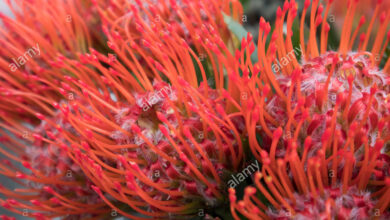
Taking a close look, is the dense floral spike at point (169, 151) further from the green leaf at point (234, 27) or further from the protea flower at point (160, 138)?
the green leaf at point (234, 27)

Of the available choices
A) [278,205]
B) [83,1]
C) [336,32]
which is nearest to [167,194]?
[278,205]

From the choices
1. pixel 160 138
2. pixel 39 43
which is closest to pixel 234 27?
pixel 160 138

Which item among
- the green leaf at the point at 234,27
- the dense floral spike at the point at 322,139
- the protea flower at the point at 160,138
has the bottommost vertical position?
the dense floral spike at the point at 322,139
